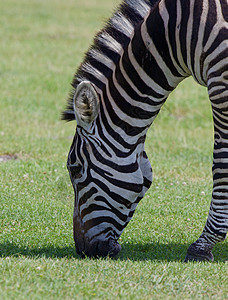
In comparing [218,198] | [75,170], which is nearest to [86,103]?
[75,170]

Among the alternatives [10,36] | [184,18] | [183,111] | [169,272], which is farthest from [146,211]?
[10,36]

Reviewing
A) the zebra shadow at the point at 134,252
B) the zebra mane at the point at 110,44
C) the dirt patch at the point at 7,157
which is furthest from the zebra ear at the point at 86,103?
the dirt patch at the point at 7,157

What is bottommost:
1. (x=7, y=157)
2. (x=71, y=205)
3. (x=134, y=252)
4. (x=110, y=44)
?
(x=134, y=252)

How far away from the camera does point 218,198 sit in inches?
224

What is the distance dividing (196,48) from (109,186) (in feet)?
5.47

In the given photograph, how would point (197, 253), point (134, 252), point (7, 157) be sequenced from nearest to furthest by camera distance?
point (197, 253) → point (134, 252) → point (7, 157)

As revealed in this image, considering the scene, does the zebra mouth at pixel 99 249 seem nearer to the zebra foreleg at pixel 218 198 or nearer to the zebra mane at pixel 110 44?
the zebra foreleg at pixel 218 198

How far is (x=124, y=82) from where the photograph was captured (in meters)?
5.55

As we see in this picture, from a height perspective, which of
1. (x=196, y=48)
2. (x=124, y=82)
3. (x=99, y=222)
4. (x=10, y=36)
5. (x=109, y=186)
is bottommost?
(x=99, y=222)

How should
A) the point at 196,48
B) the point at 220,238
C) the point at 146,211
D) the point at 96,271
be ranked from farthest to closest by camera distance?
the point at 146,211 < the point at 220,238 < the point at 196,48 < the point at 96,271

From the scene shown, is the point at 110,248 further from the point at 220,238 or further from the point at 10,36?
the point at 10,36

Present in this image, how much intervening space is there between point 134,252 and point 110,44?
94.1 inches

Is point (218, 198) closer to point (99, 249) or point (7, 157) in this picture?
point (99, 249)

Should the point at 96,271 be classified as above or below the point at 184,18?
below
